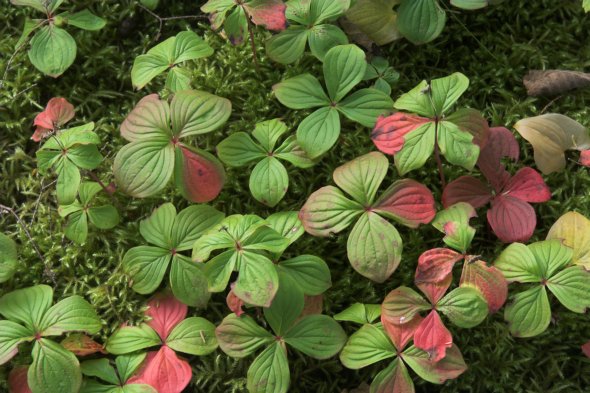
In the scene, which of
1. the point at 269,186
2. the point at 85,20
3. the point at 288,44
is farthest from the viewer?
the point at 85,20

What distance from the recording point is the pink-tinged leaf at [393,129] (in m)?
2.11

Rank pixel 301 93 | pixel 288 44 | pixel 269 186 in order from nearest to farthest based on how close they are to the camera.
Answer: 1. pixel 269 186
2. pixel 301 93
3. pixel 288 44

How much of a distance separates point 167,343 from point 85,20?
4.30ft

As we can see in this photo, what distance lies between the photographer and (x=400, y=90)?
2.39 m

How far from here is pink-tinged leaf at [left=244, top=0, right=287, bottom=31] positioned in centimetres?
229

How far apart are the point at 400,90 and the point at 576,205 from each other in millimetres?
753

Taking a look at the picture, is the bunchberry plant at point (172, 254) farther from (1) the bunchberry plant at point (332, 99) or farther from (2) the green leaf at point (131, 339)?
(1) the bunchberry plant at point (332, 99)

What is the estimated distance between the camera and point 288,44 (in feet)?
7.62

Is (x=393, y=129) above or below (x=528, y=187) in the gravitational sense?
above

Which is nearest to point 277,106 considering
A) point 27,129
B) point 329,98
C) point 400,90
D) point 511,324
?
point 329,98

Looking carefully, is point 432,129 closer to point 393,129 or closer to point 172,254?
point 393,129

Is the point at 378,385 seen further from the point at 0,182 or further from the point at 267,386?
the point at 0,182

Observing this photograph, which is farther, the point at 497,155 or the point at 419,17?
the point at 419,17

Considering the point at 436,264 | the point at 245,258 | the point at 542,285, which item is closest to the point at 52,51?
the point at 245,258
